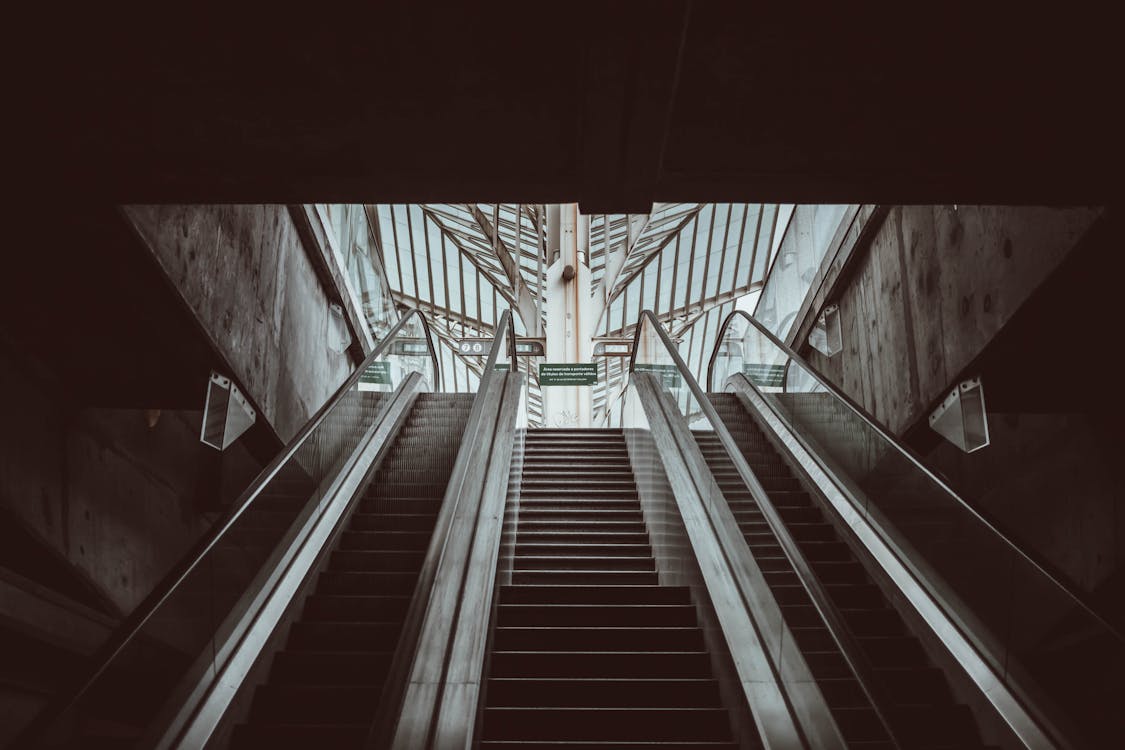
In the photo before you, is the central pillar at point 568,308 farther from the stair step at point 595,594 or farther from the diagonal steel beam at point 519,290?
the stair step at point 595,594

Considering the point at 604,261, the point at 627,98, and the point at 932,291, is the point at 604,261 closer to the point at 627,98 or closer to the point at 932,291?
the point at 932,291

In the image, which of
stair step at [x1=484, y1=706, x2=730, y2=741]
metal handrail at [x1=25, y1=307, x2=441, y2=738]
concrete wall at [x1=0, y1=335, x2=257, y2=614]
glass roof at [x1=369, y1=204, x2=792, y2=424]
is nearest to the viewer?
metal handrail at [x1=25, y1=307, x2=441, y2=738]

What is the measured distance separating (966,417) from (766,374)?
3412 millimetres

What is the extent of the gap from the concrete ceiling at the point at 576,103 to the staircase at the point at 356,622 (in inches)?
89.9

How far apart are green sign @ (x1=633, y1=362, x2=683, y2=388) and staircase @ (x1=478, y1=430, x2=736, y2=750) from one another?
6.83 feet

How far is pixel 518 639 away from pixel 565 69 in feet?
10.0

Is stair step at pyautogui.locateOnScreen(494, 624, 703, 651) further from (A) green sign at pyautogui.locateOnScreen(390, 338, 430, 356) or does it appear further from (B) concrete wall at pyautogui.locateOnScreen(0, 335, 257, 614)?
(A) green sign at pyautogui.locateOnScreen(390, 338, 430, 356)

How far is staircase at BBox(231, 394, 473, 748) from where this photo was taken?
4.01 m

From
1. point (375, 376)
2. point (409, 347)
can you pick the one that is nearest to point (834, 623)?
point (375, 376)

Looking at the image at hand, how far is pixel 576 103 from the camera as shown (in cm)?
346

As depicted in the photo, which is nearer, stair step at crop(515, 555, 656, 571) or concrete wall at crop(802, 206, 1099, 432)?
concrete wall at crop(802, 206, 1099, 432)

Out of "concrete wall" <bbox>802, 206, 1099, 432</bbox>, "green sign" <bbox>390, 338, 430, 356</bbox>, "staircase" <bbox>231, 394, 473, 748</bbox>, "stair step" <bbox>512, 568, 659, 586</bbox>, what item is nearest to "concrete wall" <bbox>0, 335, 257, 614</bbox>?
"staircase" <bbox>231, 394, 473, 748</bbox>

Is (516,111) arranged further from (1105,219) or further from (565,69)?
(1105,219)

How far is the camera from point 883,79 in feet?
11.1
